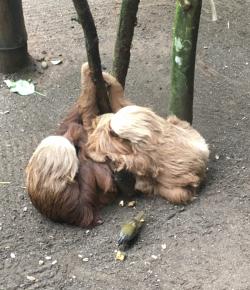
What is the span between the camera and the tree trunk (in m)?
4.43

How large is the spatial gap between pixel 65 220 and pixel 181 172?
0.64 m

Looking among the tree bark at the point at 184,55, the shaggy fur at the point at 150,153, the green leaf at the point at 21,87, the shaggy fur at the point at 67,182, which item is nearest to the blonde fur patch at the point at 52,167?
the shaggy fur at the point at 67,182

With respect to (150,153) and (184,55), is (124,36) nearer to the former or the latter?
(184,55)

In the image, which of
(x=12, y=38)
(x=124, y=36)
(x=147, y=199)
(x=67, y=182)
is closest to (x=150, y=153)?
(x=147, y=199)

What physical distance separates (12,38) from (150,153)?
1.70 m

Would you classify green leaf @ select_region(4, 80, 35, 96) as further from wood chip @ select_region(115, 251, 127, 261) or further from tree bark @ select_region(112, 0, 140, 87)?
wood chip @ select_region(115, 251, 127, 261)

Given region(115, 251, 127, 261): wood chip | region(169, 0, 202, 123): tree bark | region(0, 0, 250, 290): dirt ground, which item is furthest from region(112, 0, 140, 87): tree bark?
region(115, 251, 127, 261): wood chip

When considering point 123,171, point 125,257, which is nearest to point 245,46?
point 123,171

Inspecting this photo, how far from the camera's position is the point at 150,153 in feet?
10.8

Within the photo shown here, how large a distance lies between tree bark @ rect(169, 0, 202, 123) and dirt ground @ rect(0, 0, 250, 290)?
0.33m

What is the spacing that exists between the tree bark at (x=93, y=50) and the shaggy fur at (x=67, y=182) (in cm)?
27

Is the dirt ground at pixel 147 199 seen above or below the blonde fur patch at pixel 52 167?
below

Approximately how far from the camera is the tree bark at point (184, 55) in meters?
3.38

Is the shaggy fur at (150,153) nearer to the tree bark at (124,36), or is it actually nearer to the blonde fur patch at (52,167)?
the blonde fur patch at (52,167)
